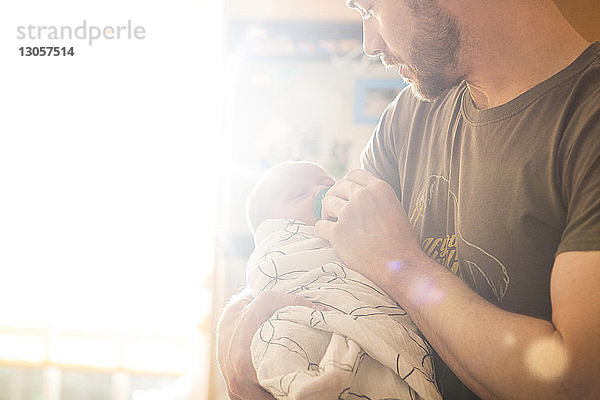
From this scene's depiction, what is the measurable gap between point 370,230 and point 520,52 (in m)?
0.34

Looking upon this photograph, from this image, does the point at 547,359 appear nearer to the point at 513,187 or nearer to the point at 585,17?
the point at 513,187

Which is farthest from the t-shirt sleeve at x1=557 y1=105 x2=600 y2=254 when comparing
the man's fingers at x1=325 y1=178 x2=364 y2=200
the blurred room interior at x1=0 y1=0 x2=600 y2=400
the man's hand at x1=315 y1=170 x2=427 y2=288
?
the blurred room interior at x1=0 y1=0 x2=600 y2=400

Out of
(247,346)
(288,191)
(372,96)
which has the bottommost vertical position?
(247,346)

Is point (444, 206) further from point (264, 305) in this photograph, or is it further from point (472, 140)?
point (264, 305)

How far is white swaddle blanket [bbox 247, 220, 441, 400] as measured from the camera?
2.33 feet

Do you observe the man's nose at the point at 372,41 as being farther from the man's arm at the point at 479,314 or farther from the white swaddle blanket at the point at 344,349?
the white swaddle blanket at the point at 344,349

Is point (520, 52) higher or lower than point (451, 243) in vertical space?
higher

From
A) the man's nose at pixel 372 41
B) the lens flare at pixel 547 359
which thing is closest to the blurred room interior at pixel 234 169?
the man's nose at pixel 372 41

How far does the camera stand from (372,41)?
93cm

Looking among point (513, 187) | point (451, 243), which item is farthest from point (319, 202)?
point (513, 187)

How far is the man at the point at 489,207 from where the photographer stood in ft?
2.11

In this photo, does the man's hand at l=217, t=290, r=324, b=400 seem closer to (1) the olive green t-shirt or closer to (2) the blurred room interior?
(1) the olive green t-shirt

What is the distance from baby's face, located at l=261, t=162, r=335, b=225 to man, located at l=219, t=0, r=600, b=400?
0.42ft

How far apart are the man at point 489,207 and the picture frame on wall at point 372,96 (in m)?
0.60
